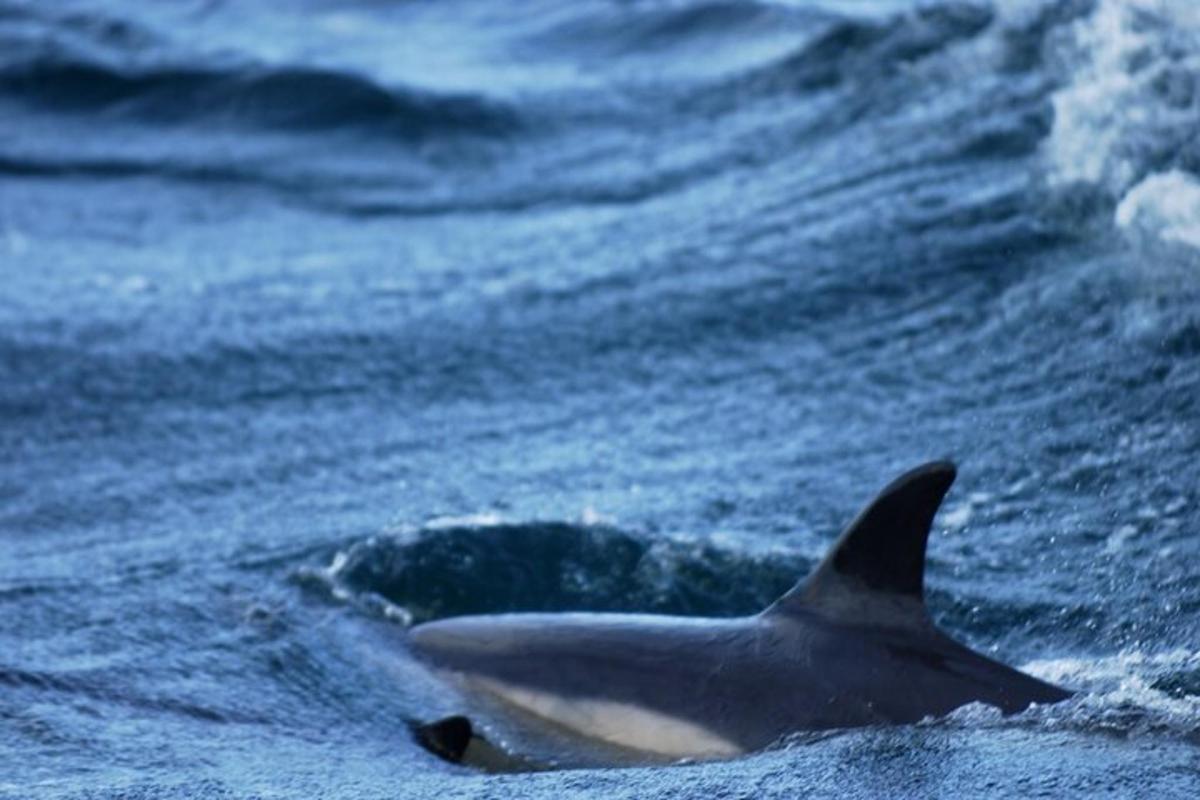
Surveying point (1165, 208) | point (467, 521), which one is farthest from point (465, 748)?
point (1165, 208)

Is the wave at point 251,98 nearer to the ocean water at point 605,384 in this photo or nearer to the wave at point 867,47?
the ocean water at point 605,384

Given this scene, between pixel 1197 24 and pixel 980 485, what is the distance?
4865mm

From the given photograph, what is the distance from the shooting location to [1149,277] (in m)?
10.6

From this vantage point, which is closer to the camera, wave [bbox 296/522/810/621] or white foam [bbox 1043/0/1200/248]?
wave [bbox 296/522/810/621]

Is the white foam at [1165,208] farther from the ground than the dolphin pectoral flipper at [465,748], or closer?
farther from the ground

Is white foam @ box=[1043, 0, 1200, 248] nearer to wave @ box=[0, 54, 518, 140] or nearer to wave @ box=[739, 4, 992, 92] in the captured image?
wave @ box=[739, 4, 992, 92]

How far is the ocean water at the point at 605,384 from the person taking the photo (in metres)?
7.20

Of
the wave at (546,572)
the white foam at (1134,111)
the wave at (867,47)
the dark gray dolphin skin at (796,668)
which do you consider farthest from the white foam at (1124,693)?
the wave at (867,47)

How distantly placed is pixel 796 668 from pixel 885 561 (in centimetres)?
42

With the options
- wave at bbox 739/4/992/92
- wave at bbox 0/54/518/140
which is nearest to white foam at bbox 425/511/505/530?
wave at bbox 739/4/992/92

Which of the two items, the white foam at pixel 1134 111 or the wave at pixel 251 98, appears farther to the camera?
the wave at pixel 251 98

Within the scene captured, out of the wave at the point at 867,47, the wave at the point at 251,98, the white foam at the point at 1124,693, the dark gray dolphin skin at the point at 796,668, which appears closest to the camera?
the white foam at the point at 1124,693

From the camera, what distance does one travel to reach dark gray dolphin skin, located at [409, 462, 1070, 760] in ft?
21.5

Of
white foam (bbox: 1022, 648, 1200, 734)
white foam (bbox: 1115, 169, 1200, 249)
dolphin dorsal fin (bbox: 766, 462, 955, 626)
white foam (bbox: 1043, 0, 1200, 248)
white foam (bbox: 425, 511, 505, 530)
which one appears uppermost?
white foam (bbox: 1043, 0, 1200, 248)
